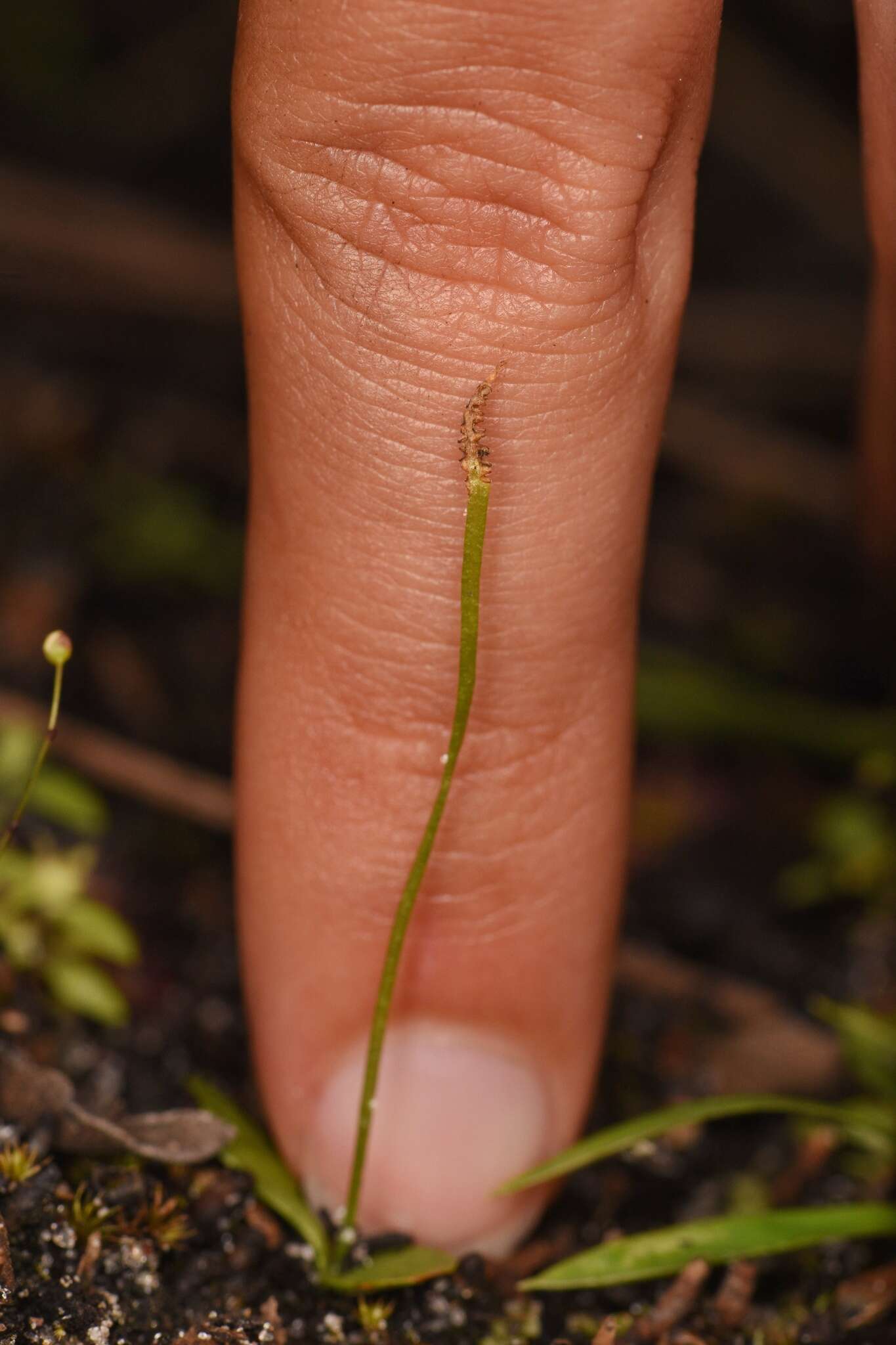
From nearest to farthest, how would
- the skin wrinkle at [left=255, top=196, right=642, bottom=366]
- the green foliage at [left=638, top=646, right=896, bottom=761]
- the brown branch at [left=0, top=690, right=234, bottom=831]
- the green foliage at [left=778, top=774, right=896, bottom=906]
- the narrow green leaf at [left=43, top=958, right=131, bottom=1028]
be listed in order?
the skin wrinkle at [left=255, top=196, right=642, bottom=366], the narrow green leaf at [left=43, top=958, right=131, bottom=1028], the brown branch at [left=0, top=690, right=234, bottom=831], the green foliage at [left=778, top=774, right=896, bottom=906], the green foliage at [left=638, top=646, right=896, bottom=761]

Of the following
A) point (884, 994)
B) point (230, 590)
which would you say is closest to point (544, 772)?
point (884, 994)

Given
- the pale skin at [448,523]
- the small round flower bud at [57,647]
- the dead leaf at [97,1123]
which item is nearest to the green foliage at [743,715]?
the pale skin at [448,523]

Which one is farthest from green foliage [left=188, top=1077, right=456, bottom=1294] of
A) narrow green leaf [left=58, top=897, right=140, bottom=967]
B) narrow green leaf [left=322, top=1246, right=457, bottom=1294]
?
narrow green leaf [left=58, top=897, right=140, bottom=967]

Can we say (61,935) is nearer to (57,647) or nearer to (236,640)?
(57,647)

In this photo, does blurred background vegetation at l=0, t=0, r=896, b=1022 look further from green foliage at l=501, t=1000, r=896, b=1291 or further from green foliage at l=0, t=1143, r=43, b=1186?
green foliage at l=501, t=1000, r=896, b=1291

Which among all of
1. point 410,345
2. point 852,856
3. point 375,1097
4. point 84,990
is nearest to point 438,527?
point 410,345
